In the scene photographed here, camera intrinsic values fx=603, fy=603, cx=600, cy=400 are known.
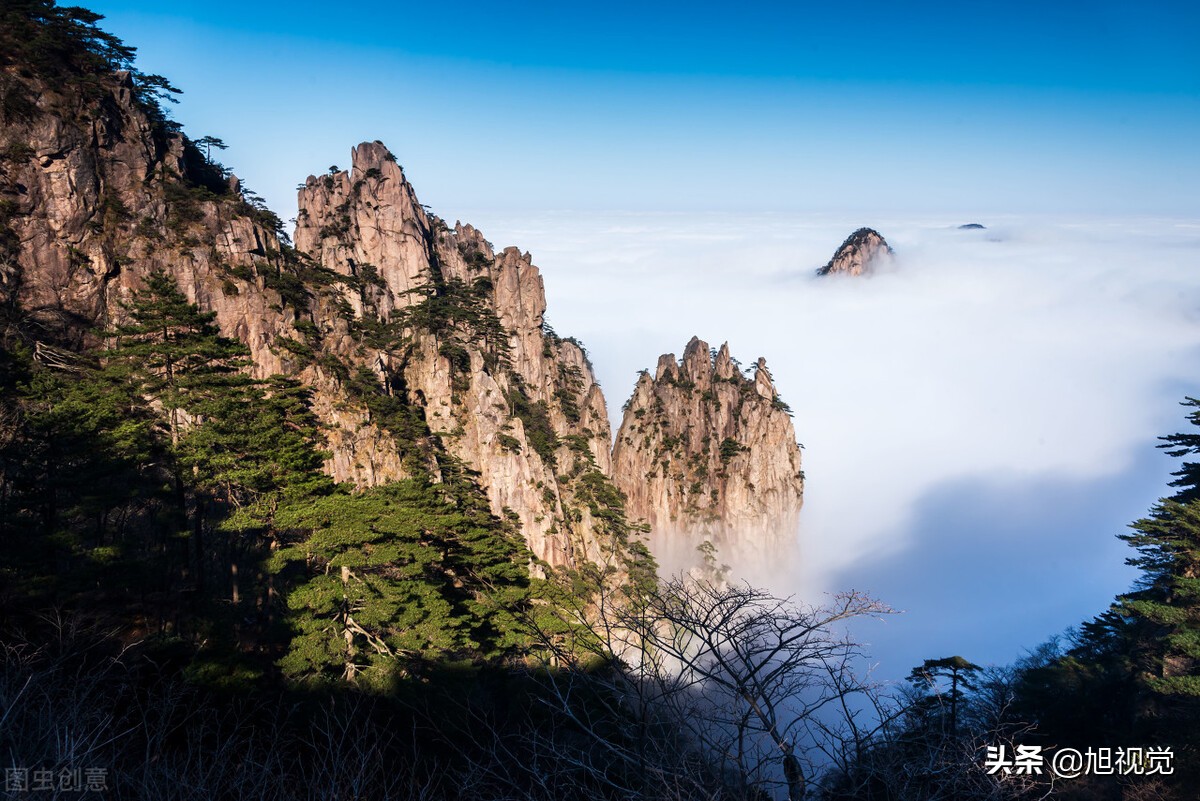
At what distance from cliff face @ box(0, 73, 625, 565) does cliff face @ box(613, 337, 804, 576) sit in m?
19.3

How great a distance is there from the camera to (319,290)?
40219 mm

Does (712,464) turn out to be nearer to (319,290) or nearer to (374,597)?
(319,290)

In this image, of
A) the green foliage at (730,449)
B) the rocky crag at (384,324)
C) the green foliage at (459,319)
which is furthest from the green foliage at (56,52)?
the green foliage at (730,449)

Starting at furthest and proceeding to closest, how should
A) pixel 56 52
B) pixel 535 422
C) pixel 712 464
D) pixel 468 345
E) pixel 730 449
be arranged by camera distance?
1. pixel 712 464
2. pixel 730 449
3. pixel 535 422
4. pixel 468 345
5. pixel 56 52

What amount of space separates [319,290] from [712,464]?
55096 millimetres

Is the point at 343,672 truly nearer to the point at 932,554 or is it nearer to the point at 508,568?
the point at 508,568

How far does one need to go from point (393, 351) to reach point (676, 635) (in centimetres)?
4148

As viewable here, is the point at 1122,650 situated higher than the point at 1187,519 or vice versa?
the point at 1187,519

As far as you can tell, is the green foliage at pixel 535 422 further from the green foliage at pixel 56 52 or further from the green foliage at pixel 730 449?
the green foliage at pixel 56 52

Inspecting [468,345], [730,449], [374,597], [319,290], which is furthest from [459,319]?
[374,597]

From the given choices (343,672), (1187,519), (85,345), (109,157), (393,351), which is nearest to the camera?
(343,672)

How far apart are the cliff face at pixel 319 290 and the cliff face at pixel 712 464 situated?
63.4 feet

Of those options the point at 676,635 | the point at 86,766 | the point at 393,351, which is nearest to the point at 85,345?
the point at 393,351

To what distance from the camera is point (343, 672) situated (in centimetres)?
1748
